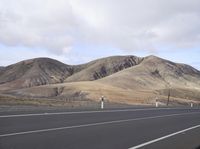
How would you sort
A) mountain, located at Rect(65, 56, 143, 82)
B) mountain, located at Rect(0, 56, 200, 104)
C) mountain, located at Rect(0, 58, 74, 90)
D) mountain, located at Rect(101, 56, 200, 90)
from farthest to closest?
mountain, located at Rect(65, 56, 143, 82), mountain, located at Rect(0, 58, 74, 90), mountain, located at Rect(0, 56, 200, 104), mountain, located at Rect(101, 56, 200, 90)

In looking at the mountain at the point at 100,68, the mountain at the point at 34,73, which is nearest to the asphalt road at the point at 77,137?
the mountain at the point at 34,73

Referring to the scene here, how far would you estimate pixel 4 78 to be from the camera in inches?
7205

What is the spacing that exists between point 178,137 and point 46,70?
163 meters

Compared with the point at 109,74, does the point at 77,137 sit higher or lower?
lower

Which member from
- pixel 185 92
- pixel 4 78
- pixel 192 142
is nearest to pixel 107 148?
pixel 192 142

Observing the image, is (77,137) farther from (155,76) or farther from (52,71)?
(52,71)

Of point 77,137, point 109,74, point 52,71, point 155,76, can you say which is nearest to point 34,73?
point 52,71

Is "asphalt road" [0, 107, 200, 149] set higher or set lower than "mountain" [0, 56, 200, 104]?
lower

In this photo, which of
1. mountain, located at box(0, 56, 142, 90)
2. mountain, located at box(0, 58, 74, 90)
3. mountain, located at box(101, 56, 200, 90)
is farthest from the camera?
mountain, located at box(0, 56, 142, 90)

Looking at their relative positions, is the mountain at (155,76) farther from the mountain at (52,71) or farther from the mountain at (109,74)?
the mountain at (52,71)

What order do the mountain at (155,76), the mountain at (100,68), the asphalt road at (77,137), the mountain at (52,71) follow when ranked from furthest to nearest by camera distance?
1. the mountain at (100,68)
2. the mountain at (52,71)
3. the mountain at (155,76)
4. the asphalt road at (77,137)

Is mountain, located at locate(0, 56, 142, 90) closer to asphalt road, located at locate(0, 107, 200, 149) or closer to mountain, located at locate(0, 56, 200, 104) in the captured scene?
mountain, located at locate(0, 56, 200, 104)

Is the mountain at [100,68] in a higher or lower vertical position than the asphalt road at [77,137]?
higher

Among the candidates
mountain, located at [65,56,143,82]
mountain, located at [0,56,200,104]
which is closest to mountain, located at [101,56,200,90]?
mountain, located at [0,56,200,104]
